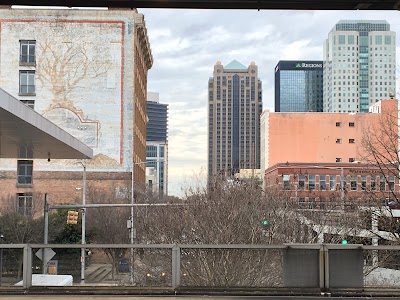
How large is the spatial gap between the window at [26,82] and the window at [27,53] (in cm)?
131

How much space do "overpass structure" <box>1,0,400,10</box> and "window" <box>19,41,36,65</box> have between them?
198 ft

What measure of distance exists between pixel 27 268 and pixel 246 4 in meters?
6.90

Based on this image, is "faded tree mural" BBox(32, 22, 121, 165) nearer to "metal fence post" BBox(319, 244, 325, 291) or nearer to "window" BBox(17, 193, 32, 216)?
"window" BBox(17, 193, 32, 216)

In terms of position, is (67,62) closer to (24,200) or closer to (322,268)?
(24,200)

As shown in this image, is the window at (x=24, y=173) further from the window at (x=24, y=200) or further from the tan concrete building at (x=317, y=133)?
the tan concrete building at (x=317, y=133)

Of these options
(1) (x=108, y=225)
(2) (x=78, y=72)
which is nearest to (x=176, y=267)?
(1) (x=108, y=225)

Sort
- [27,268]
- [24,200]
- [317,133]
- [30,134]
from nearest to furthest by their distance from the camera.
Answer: [27,268] → [30,134] → [24,200] → [317,133]

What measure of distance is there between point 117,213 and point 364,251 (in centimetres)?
4561

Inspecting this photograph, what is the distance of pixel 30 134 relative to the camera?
60.5 ft

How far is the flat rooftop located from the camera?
14.7m

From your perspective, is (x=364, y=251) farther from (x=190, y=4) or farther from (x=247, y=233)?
(x=247, y=233)

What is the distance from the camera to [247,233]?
2666 centimetres

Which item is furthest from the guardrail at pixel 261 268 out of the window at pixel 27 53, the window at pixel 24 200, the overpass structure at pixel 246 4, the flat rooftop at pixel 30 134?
the window at pixel 27 53

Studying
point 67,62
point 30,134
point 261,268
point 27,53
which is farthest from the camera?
point 27,53
